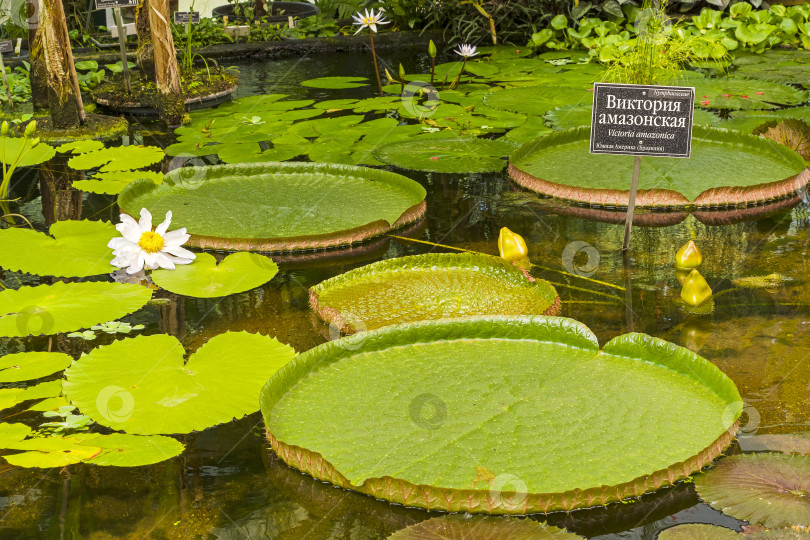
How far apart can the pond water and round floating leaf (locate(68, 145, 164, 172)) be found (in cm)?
17

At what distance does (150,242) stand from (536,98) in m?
2.94

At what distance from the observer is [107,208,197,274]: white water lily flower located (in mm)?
2641

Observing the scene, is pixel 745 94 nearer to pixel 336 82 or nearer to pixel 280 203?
pixel 336 82

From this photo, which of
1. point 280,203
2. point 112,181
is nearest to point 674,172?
point 280,203

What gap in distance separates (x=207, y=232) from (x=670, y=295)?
157 cm

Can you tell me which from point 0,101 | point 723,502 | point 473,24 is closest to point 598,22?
point 473,24

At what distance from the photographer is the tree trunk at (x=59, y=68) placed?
13.5ft

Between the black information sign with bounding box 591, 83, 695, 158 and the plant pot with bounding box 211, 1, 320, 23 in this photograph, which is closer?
the black information sign with bounding box 591, 83, 695, 158

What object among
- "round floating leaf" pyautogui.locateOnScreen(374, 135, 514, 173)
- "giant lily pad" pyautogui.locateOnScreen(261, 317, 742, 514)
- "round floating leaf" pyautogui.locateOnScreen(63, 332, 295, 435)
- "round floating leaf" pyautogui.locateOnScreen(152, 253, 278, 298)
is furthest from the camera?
"round floating leaf" pyautogui.locateOnScreen(374, 135, 514, 173)

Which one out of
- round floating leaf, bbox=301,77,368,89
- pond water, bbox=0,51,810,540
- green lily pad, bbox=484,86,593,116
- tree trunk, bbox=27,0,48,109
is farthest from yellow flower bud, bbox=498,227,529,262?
round floating leaf, bbox=301,77,368,89

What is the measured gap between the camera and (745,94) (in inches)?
188

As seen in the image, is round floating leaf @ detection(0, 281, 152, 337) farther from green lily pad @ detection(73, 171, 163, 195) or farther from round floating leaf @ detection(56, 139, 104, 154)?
round floating leaf @ detection(56, 139, 104, 154)

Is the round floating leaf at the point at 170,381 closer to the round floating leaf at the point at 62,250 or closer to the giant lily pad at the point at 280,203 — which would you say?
the round floating leaf at the point at 62,250

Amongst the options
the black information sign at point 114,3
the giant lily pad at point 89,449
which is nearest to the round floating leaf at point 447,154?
the black information sign at point 114,3
